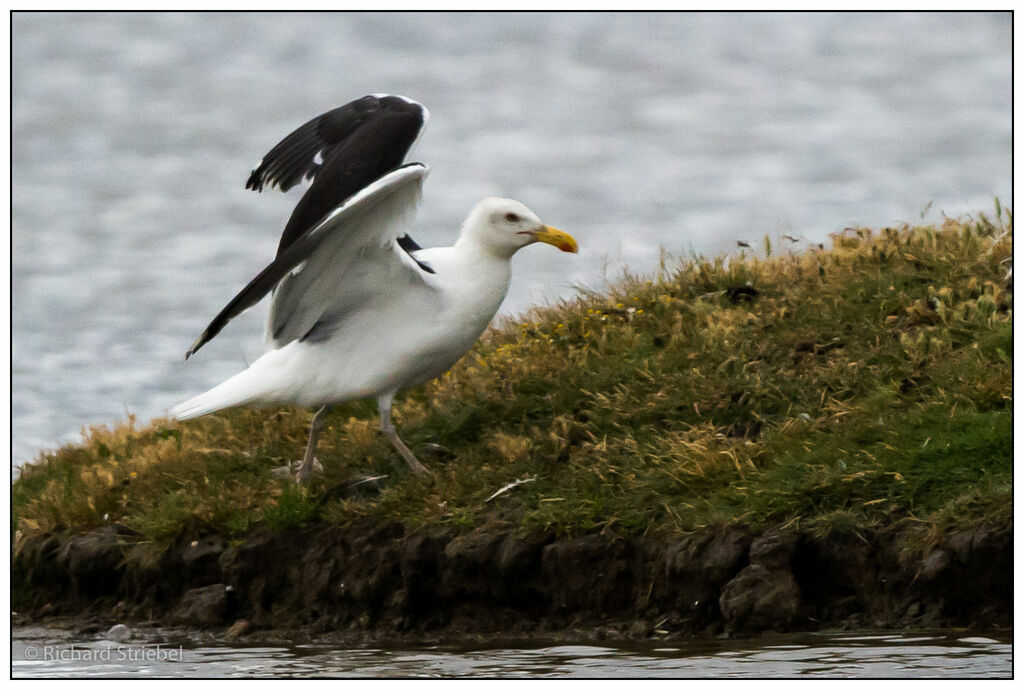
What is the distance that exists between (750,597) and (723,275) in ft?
13.0

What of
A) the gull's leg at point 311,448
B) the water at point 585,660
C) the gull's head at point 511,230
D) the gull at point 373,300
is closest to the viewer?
the water at point 585,660

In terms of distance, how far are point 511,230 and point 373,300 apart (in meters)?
0.90

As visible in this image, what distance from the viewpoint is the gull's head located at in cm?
804

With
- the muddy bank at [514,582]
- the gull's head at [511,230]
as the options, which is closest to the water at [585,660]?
the muddy bank at [514,582]

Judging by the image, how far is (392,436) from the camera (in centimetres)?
806

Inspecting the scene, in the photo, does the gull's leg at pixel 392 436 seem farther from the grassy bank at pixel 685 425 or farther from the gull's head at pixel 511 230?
the gull's head at pixel 511 230

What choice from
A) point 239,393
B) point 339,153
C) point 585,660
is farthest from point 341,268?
point 585,660

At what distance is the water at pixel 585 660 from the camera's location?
5.48 meters

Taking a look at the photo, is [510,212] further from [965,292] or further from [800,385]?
[965,292]

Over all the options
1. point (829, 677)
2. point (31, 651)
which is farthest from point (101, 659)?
point (829, 677)

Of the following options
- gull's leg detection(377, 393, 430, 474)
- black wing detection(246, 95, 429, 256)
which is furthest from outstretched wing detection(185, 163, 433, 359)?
gull's leg detection(377, 393, 430, 474)

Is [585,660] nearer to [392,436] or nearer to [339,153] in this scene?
[392,436]

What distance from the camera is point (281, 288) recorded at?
7699 mm

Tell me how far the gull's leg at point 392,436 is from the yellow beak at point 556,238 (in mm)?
1248
